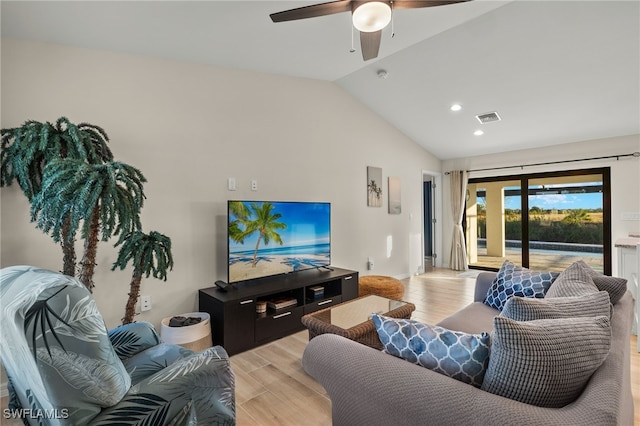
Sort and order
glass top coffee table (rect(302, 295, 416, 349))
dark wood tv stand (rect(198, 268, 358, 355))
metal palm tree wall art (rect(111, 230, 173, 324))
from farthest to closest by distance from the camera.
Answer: dark wood tv stand (rect(198, 268, 358, 355)), metal palm tree wall art (rect(111, 230, 173, 324)), glass top coffee table (rect(302, 295, 416, 349))

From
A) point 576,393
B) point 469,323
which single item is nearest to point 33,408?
point 576,393

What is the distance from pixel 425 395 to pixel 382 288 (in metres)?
2.62

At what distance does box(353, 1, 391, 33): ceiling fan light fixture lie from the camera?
5.42ft

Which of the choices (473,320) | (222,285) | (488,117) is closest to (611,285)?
(473,320)

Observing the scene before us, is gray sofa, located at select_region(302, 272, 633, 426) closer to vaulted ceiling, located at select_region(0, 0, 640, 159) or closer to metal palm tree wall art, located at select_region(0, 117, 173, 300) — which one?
metal palm tree wall art, located at select_region(0, 117, 173, 300)

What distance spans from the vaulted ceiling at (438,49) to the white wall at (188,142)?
6.9 inches

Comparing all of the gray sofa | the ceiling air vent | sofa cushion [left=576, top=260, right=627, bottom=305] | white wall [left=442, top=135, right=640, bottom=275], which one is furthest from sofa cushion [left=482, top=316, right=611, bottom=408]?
white wall [left=442, top=135, right=640, bottom=275]

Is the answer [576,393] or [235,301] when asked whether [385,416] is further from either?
[235,301]

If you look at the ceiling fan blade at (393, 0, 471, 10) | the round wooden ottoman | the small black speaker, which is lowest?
the round wooden ottoman

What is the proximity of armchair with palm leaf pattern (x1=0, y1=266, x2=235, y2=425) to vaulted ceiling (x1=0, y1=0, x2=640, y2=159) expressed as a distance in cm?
182

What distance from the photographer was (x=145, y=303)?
245 cm

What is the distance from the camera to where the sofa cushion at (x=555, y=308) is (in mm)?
1114

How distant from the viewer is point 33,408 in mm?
947

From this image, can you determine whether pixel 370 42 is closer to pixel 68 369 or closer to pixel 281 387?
pixel 68 369
